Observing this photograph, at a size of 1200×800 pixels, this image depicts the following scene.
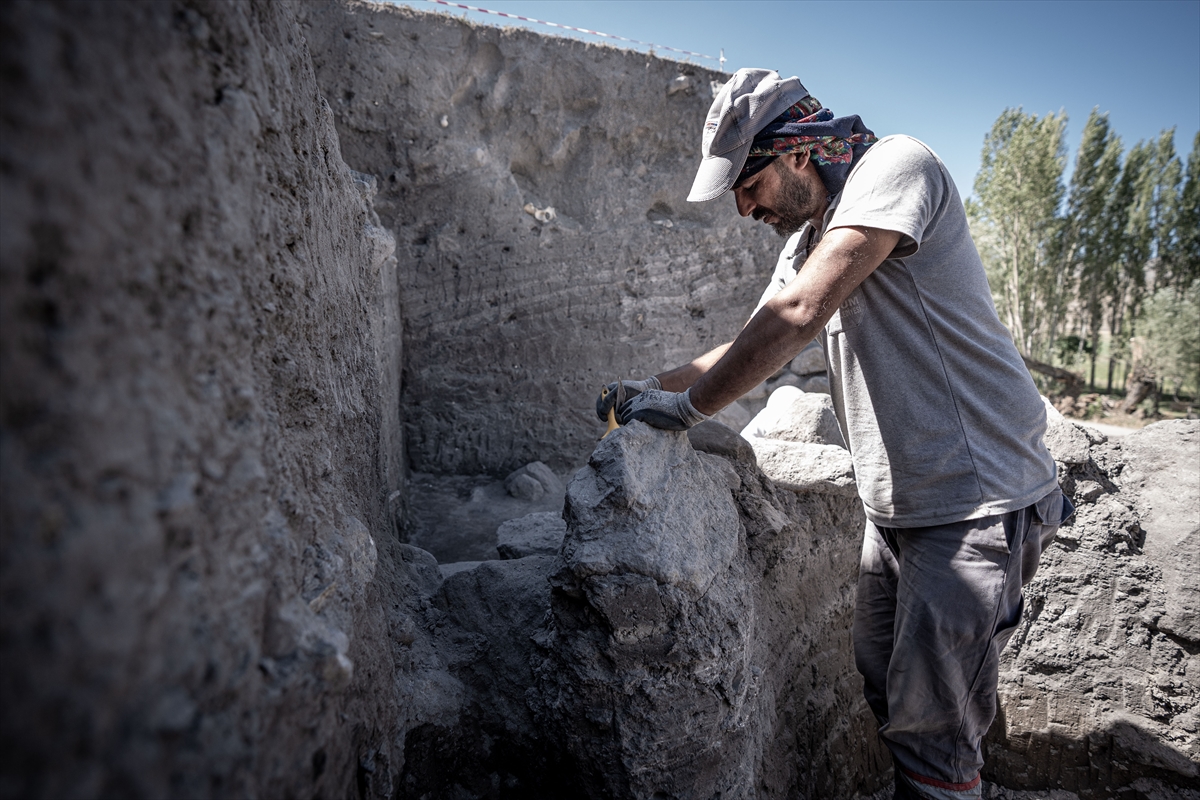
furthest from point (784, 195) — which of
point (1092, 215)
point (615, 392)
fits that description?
point (1092, 215)

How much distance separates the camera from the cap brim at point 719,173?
60.4 inches

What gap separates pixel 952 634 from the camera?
1.44 meters

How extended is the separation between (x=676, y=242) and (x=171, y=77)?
4.51 metres

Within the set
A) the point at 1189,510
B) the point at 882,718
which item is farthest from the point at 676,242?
the point at 882,718

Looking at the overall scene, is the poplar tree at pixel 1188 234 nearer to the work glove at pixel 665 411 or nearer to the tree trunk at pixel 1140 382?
the tree trunk at pixel 1140 382

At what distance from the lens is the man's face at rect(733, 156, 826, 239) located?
1.54 meters

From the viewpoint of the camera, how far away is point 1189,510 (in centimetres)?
224

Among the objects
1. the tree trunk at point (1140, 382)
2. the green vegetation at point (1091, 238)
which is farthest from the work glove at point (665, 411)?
A: the green vegetation at point (1091, 238)

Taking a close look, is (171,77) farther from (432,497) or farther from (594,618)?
(432,497)

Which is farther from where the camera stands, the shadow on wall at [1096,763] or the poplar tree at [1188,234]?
the poplar tree at [1188,234]

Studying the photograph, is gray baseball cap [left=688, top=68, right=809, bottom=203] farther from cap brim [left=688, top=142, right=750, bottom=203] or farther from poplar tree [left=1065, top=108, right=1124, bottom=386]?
poplar tree [left=1065, top=108, right=1124, bottom=386]

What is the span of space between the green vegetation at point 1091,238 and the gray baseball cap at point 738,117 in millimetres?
14901

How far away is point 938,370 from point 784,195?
54cm

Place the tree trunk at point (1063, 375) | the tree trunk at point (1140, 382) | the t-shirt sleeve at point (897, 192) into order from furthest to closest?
the tree trunk at point (1140, 382) → the tree trunk at point (1063, 375) → the t-shirt sleeve at point (897, 192)
